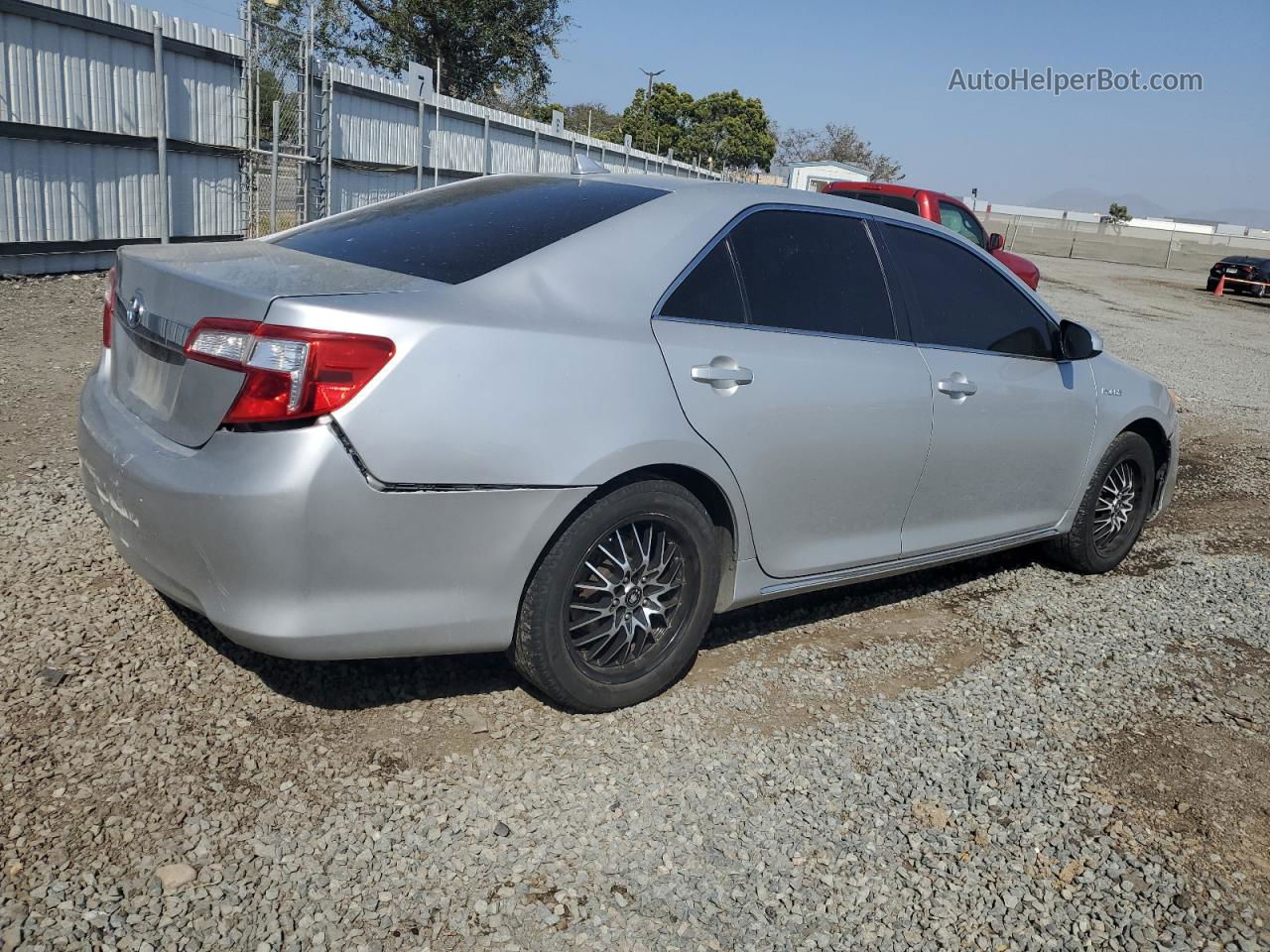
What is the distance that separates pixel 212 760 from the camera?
2889 mm

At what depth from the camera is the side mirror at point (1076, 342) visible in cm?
468

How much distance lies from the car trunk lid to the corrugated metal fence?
6600 millimetres

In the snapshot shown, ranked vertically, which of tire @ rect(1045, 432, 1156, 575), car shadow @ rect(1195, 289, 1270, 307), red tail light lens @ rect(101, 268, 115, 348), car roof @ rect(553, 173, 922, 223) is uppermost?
car roof @ rect(553, 173, 922, 223)

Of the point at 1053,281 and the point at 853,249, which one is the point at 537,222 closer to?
the point at 853,249

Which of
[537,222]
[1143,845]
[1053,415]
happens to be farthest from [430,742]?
[1053,415]

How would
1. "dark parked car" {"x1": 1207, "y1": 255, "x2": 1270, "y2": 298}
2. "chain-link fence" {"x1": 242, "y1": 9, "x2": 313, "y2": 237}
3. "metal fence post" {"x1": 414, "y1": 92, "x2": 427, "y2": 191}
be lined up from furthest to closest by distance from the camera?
"dark parked car" {"x1": 1207, "y1": 255, "x2": 1270, "y2": 298} → "metal fence post" {"x1": 414, "y1": 92, "x2": 427, "y2": 191} → "chain-link fence" {"x1": 242, "y1": 9, "x2": 313, "y2": 237}

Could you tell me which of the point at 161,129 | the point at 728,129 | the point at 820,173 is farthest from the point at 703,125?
the point at 161,129

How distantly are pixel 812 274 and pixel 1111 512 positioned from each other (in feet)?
7.77

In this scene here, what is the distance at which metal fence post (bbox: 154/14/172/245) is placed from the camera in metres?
10.6

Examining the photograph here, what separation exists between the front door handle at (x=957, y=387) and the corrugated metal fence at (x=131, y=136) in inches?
240

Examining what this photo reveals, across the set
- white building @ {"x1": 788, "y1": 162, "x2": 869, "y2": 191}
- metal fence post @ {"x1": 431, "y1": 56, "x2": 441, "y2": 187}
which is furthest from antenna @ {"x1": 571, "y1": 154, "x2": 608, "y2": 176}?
white building @ {"x1": 788, "y1": 162, "x2": 869, "y2": 191}

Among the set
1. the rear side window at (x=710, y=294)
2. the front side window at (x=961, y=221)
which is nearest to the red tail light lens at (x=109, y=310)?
the rear side window at (x=710, y=294)

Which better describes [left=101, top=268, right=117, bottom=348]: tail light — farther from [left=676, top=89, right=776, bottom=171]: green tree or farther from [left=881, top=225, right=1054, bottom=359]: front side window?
[left=676, top=89, right=776, bottom=171]: green tree

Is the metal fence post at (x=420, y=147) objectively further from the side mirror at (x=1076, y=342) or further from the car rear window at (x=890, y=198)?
the side mirror at (x=1076, y=342)
